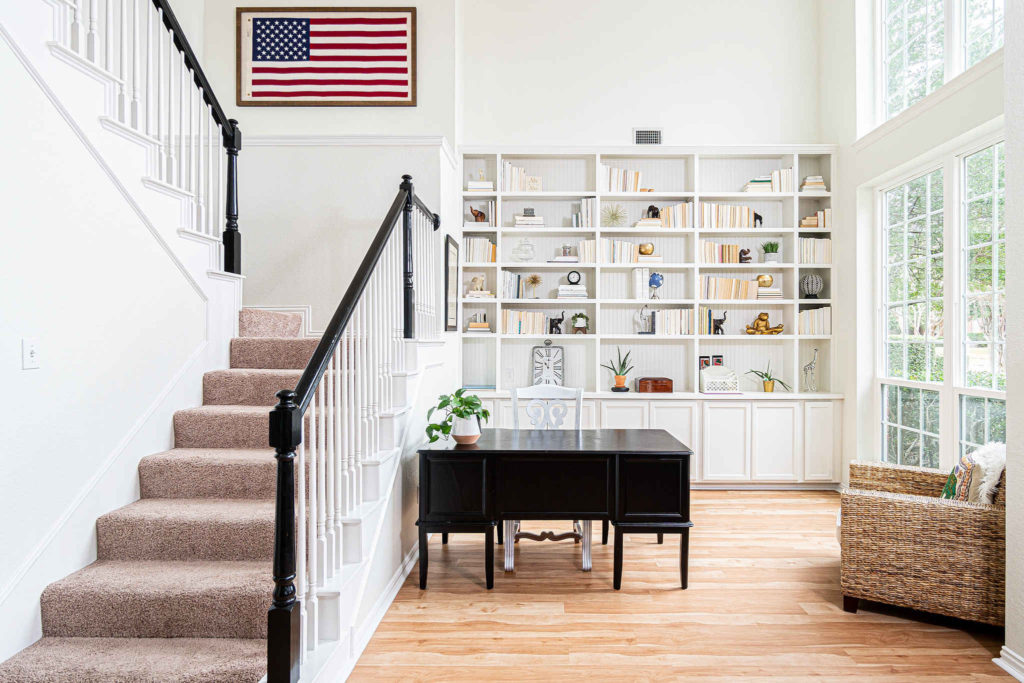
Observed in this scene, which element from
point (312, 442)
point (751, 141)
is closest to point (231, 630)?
point (312, 442)

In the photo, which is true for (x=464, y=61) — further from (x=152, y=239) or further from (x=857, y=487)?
(x=857, y=487)

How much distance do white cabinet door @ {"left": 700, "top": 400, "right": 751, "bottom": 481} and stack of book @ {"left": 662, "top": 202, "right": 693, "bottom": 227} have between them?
1.62m

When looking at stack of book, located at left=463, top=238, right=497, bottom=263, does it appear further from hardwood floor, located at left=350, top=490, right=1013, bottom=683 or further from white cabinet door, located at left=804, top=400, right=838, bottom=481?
white cabinet door, located at left=804, top=400, right=838, bottom=481

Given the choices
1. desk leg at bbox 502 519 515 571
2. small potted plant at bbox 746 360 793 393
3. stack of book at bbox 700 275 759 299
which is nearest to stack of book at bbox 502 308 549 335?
stack of book at bbox 700 275 759 299

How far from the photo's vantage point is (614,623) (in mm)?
2951

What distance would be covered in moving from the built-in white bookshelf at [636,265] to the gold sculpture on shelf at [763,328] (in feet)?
0.30

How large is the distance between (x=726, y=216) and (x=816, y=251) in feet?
2.73

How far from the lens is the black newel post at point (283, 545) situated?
6.49 feet

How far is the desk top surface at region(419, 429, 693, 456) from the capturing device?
3348 millimetres

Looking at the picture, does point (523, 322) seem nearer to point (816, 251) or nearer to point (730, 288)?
point (730, 288)

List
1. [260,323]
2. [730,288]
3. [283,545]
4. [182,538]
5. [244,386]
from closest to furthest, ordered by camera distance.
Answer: [283,545] → [182,538] → [244,386] → [260,323] → [730,288]

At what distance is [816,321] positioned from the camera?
564 centimetres

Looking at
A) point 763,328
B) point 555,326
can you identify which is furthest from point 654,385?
point 763,328

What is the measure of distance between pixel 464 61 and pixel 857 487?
480 centimetres
